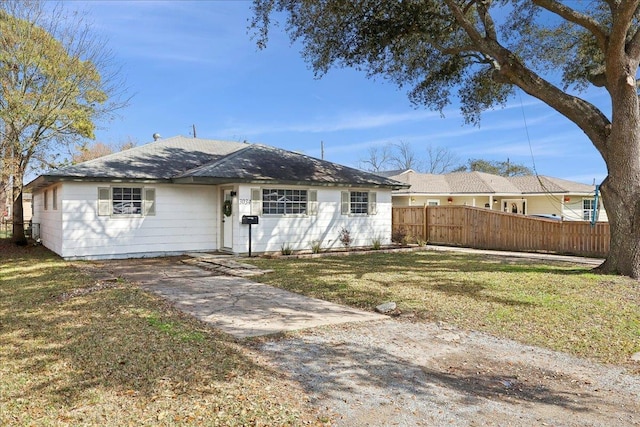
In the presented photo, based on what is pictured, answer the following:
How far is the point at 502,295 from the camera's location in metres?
7.78

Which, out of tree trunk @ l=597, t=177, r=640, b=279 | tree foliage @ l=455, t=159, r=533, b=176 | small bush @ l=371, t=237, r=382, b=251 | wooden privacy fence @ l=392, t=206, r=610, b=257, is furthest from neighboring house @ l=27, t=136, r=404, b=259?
tree foliage @ l=455, t=159, r=533, b=176

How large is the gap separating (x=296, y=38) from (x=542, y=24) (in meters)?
7.60

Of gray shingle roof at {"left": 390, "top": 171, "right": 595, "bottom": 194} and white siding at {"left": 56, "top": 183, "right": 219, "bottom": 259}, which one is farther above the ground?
gray shingle roof at {"left": 390, "top": 171, "right": 595, "bottom": 194}

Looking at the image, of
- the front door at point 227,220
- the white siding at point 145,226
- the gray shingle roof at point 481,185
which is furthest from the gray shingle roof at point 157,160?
the gray shingle roof at point 481,185

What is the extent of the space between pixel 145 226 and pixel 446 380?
38.1 ft

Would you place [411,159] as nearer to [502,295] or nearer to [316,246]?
[316,246]

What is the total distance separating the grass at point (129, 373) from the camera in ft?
10.8

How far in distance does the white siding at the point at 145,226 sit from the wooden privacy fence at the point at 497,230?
28.6 feet

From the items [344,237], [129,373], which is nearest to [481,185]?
[344,237]

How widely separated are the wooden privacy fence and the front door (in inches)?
314

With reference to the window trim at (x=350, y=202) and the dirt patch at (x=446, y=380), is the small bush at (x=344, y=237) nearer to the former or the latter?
the window trim at (x=350, y=202)

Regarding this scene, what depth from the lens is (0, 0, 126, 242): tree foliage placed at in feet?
51.1

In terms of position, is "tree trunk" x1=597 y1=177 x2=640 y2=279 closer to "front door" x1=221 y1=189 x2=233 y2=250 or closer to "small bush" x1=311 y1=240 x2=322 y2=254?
"small bush" x1=311 y1=240 x2=322 y2=254

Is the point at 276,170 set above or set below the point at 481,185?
below
